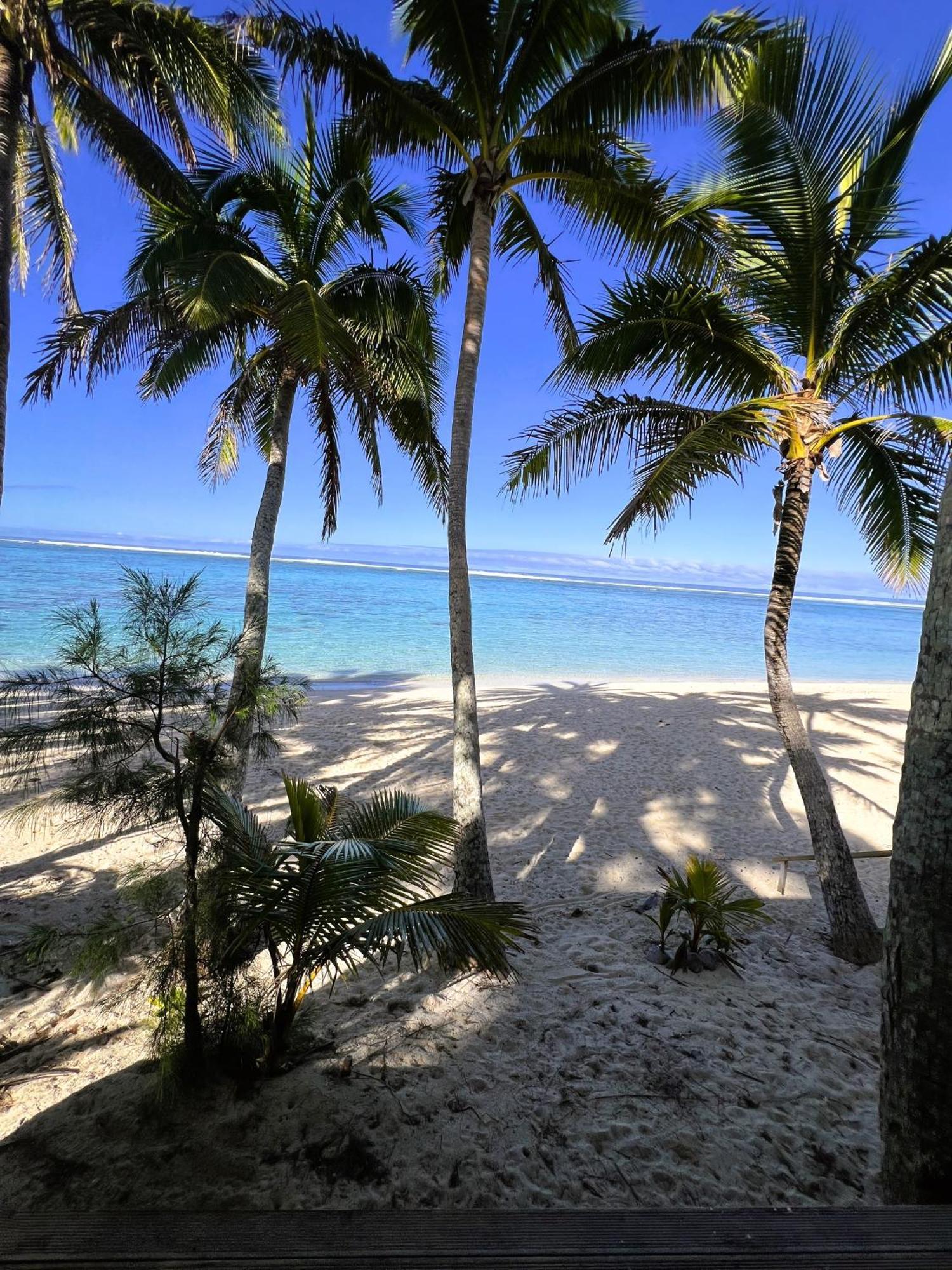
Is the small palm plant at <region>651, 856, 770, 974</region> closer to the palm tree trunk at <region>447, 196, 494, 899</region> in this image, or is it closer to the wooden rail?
the wooden rail

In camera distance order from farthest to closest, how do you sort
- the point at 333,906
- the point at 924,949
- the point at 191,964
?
the point at 191,964, the point at 333,906, the point at 924,949

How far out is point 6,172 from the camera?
14.7 feet

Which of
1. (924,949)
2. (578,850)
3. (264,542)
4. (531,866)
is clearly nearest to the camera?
(924,949)

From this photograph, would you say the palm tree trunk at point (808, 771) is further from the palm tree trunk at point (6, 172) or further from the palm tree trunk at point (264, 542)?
the palm tree trunk at point (6, 172)

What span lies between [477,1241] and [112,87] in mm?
7712

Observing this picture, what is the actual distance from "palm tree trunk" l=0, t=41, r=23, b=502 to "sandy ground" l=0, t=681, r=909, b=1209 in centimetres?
380

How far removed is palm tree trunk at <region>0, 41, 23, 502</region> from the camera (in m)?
4.42

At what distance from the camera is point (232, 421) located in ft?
25.8

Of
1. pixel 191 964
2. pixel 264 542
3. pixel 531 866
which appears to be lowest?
pixel 531 866

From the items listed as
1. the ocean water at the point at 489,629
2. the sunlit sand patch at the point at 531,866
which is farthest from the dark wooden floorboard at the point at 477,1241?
the sunlit sand patch at the point at 531,866

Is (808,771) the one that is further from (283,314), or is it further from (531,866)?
(283,314)

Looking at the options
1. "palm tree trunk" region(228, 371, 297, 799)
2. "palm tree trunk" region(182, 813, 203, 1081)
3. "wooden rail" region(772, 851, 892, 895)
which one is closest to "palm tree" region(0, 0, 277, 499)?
"palm tree trunk" region(228, 371, 297, 799)

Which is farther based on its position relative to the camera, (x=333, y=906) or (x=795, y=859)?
(x=795, y=859)

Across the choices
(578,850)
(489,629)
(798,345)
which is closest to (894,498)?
(798,345)
